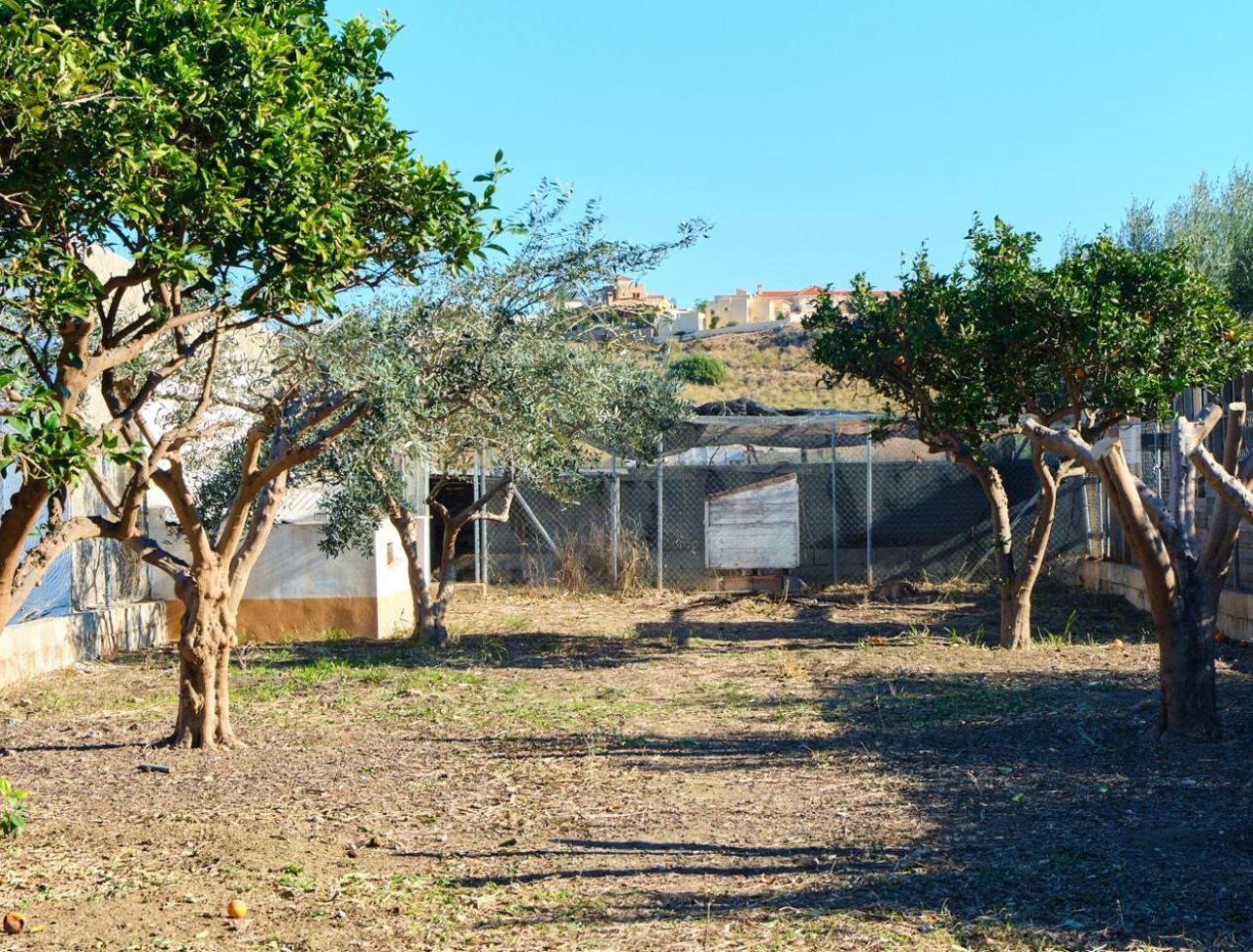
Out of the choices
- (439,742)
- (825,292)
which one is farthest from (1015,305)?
(439,742)

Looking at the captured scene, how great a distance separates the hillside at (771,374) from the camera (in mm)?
39844

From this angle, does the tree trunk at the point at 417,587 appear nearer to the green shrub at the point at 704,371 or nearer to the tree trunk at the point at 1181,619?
the tree trunk at the point at 1181,619

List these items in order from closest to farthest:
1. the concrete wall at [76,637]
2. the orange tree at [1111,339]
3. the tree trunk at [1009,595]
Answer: the orange tree at [1111,339] → the concrete wall at [76,637] → the tree trunk at [1009,595]

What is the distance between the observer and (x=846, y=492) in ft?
63.0

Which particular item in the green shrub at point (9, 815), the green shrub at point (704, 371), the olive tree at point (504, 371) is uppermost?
the green shrub at point (704, 371)

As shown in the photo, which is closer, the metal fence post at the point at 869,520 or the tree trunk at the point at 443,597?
the tree trunk at the point at 443,597

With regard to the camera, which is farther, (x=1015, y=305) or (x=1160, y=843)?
(x=1015, y=305)

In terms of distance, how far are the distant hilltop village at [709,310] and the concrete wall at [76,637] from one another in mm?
5943

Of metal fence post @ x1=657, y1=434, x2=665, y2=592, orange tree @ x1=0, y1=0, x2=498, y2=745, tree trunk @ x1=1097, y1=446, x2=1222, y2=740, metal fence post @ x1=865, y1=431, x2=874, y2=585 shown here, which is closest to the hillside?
metal fence post @ x1=865, y1=431, x2=874, y2=585

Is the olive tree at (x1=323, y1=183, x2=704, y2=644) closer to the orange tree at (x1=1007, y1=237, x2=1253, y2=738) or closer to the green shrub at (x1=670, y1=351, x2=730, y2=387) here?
the orange tree at (x1=1007, y1=237, x2=1253, y2=738)

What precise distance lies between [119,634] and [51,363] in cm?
569

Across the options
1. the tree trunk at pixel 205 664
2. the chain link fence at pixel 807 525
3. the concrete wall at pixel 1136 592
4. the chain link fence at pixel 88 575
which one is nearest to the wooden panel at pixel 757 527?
the chain link fence at pixel 807 525

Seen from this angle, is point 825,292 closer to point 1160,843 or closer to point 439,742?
point 439,742

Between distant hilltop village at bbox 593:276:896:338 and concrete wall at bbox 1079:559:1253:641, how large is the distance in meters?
4.50
